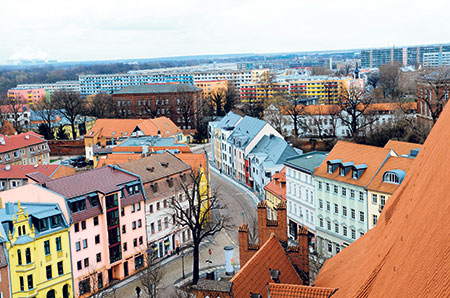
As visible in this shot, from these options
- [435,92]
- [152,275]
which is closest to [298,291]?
[152,275]

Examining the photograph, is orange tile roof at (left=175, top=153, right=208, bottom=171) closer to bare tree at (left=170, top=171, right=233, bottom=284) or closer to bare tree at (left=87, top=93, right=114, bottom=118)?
bare tree at (left=170, top=171, right=233, bottom=284)

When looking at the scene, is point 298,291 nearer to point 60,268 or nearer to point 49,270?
point 49,270

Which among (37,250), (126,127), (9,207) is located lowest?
(37,250)

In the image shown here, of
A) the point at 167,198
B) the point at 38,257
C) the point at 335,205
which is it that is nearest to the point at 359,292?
the point at 38,257

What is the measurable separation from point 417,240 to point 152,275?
3510 cm

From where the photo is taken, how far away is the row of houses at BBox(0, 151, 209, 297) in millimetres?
44531

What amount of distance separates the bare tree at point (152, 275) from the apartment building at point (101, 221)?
1.57 metres

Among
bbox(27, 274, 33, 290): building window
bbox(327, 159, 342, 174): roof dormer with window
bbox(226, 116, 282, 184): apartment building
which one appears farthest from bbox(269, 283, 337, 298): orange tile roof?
bbox(226, 116, 282, 184): apartment building

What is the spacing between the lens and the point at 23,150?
9406 centimetres

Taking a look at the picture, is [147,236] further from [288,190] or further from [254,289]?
[254,289]

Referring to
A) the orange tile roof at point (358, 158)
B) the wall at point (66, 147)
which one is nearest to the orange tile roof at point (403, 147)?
the orange tile roof at point (358, 158)

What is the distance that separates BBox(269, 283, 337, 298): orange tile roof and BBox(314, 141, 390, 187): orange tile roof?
1232 inches

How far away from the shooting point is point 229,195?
7725 centimetres

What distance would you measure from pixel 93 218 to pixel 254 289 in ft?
93.3
